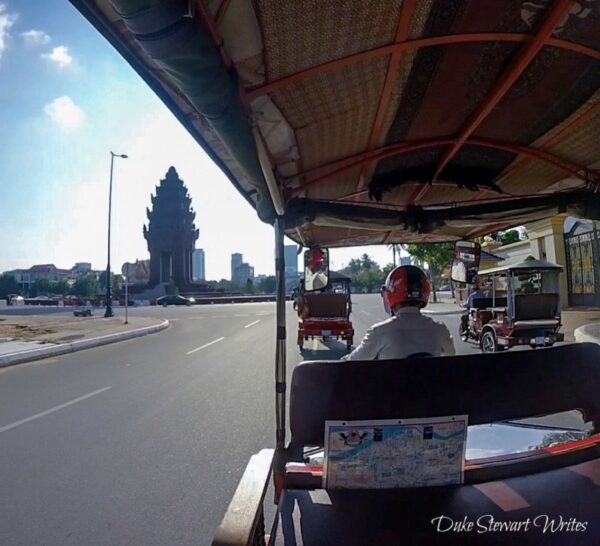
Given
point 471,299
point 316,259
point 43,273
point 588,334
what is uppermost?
point 43,273

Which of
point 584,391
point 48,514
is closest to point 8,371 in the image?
point 48,514

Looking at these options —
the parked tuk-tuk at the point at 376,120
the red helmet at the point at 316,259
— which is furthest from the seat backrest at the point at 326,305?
the parked tuk-tuk at the point at 376,120

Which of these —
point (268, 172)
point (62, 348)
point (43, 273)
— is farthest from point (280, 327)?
point (43, 273)

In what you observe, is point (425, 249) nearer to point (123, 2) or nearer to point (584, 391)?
point (584, 391)

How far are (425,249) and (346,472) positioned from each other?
533 inches

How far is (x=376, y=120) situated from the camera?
3.12 meters

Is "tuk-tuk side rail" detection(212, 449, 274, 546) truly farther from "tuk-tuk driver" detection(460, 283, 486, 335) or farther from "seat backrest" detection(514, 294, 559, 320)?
"tuk-tuk driver" detection(460, 283, 486, 335)

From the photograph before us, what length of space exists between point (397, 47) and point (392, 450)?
1.85 metres

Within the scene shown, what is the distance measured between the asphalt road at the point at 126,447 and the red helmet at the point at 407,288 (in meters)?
2.00

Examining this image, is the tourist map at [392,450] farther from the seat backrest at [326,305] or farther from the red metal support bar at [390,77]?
the seat backrest at [326,305]

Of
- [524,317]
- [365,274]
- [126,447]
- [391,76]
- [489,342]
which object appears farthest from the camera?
[365,274]

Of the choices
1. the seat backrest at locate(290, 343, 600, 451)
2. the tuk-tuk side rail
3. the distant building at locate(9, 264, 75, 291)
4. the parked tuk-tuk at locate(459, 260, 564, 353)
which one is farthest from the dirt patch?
the distant building at locate(9, 264, 75, 291)

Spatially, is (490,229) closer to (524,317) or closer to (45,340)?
(524,317)

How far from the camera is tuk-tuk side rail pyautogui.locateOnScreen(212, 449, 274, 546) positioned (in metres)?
1.41
